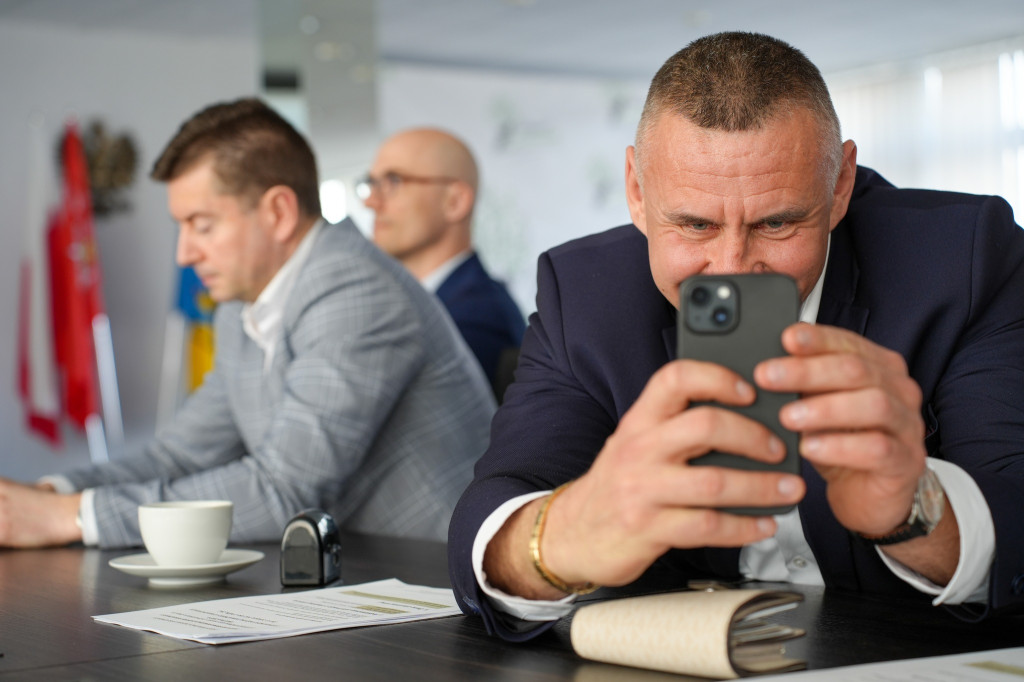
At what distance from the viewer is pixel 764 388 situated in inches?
29.6

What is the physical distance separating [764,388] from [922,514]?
260 millimetres

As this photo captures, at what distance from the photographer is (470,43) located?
7.70m

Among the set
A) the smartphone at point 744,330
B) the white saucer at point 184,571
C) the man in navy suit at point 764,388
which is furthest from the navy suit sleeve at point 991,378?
the white saucer at point 184,571

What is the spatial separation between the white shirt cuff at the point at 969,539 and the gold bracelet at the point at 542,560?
0.90 feet

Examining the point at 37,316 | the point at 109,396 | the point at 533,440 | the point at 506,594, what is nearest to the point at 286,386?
the point at 533,440

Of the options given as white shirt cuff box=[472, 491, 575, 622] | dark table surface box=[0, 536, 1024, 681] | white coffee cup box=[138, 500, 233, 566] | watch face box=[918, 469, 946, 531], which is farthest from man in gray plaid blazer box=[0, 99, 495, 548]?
watch face box=[918, 469, 946, 531]

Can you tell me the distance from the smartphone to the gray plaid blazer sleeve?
1155 mm

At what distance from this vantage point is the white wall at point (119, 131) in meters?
6.29

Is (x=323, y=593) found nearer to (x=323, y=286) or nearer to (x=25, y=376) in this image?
(x=323, y=286)

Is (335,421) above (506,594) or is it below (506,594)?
above

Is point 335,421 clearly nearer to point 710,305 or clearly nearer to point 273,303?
point 273,303

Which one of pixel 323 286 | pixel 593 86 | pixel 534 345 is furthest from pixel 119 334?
pixel 534 345

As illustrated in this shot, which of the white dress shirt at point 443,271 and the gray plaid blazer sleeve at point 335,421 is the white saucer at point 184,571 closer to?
the gray plaid blazer sleeve at point 335,421

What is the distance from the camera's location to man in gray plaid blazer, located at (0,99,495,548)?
5.90 feet
